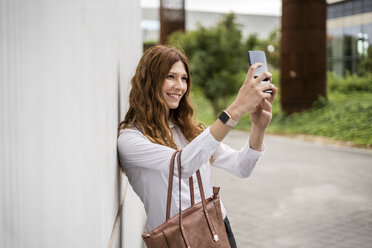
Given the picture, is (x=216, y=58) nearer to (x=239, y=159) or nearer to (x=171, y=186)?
(x=239, y=159)

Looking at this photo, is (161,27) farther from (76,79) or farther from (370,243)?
(76,79)

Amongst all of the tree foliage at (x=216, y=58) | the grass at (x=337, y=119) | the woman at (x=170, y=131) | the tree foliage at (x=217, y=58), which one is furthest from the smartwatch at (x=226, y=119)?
the tree foliage at (x=217, y=58)

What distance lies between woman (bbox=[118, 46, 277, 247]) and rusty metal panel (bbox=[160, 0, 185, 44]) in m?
24.7

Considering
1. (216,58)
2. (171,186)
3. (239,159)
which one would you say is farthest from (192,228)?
(216,58)

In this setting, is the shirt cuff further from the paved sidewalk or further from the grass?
the grass

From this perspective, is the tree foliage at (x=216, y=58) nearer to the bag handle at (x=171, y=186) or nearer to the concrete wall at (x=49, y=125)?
the bag handle at (x=171, y=186)

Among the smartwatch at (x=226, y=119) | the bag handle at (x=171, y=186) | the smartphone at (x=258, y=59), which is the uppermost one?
the smartphone at (x=258, y=59)

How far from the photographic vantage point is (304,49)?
56.1 ft

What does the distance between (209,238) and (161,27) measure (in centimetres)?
2559

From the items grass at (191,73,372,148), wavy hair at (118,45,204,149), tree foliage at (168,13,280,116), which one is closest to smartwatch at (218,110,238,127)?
wavy hair at (118,45,204,149)

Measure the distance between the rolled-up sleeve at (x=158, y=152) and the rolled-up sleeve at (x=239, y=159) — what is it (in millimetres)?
576

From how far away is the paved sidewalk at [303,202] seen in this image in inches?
189

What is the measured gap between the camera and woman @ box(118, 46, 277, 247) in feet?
5.49

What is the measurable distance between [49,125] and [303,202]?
5.97 m
